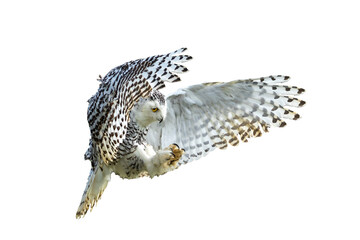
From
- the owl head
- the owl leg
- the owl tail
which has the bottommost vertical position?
the owl tail

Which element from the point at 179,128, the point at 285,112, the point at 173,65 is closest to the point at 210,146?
the point at 179,128

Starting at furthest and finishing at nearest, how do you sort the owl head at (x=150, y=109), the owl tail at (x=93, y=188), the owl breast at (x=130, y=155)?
the owl tail at (x=93, y=188) → the owl breast at (x=130, y=155) → the owl head at (x=150, y=109)

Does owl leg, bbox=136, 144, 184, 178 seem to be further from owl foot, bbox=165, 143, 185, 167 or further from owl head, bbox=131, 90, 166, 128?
owl head, bbox=131, 90, 166, 128

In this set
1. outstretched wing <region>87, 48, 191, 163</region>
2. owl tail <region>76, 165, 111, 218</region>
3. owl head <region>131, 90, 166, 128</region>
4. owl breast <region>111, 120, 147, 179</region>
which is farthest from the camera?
owl tail <region>76, 165, 111, 218</region>

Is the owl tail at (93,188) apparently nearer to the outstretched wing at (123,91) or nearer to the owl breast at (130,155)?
the owl breast at (130,155)

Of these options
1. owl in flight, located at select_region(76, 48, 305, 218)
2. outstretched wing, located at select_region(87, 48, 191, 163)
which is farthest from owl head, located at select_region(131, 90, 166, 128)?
outstretched wing, located at select_region(87, 48, 191, 163)

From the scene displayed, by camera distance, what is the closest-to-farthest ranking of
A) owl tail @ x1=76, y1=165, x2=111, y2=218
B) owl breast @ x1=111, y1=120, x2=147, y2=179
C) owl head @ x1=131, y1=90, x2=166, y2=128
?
owl head @ x1=131, y1=90, x2=166, y2=128 → owl breast @ x1=111, y1=120, x2=147, y2=179 → owl tail @ x1=76, y1=165, x2=111, y2=218

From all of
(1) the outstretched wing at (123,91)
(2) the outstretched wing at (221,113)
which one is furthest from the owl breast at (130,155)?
(2) the outstretched wing at (221,113)
